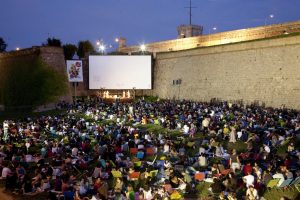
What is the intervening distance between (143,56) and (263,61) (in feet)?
60.8

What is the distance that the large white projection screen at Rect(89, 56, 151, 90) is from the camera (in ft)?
147

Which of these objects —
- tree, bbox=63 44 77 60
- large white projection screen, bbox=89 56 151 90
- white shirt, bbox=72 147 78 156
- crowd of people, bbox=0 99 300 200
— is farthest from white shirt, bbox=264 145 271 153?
tree, bbox=63 44 77 60

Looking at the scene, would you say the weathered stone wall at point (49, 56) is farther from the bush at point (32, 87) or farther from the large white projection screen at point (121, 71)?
the large white projection screen at point (121, 71)

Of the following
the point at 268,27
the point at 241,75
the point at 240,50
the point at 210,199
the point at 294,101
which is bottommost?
the point at 210,199

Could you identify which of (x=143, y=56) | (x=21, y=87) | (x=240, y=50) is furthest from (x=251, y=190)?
(x=143, y=56)

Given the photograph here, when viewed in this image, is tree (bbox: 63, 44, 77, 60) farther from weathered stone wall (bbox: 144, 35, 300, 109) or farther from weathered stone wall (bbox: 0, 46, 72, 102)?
weathered stone wall (bbox: 144, 35, 300, 109)

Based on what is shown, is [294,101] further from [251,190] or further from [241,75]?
[251,190]

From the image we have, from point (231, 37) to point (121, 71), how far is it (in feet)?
43.9

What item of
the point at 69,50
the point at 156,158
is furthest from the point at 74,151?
the point at 69,50

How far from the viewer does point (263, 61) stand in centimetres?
2961

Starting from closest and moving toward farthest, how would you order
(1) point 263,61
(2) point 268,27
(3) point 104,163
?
(3) point 104,163 < (1) point 263,61 < (2) point 268,27

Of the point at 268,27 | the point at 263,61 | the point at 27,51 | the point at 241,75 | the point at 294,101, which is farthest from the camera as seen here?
the point at 27,51

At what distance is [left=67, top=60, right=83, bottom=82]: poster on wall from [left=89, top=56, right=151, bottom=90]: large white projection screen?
1.27m

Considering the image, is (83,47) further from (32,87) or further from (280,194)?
(280,194)
